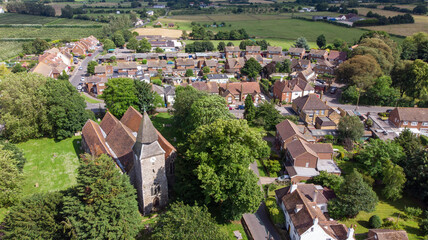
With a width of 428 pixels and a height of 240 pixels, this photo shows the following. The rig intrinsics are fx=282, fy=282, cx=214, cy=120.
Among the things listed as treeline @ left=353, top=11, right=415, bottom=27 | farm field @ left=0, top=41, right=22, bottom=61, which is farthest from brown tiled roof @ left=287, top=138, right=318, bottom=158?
treeline @ left=353, top=11, right=415, bottom=27

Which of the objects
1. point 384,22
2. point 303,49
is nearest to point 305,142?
point 303,49

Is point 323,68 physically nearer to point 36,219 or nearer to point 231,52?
point 231,52

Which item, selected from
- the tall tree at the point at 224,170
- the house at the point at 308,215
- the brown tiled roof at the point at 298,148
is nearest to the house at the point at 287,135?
the brown tiled roof at the point at 298,148

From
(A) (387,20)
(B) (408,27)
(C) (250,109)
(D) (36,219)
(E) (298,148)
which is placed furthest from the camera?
(A) (387,20)

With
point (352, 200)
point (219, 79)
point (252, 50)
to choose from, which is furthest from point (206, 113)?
point (252, 50)

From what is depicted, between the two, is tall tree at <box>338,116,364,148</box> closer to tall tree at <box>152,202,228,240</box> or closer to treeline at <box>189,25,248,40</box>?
tall tree at <box>152,202,228,240</box>

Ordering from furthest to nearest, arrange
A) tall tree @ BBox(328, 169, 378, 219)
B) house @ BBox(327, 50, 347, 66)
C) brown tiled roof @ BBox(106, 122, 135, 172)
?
house @ BBox(327, 50, 347, 66)
brown tiled roof @ BBox(106, 122, 135, 172)
tall tree @ BBox(328, 169, 378, 219)
